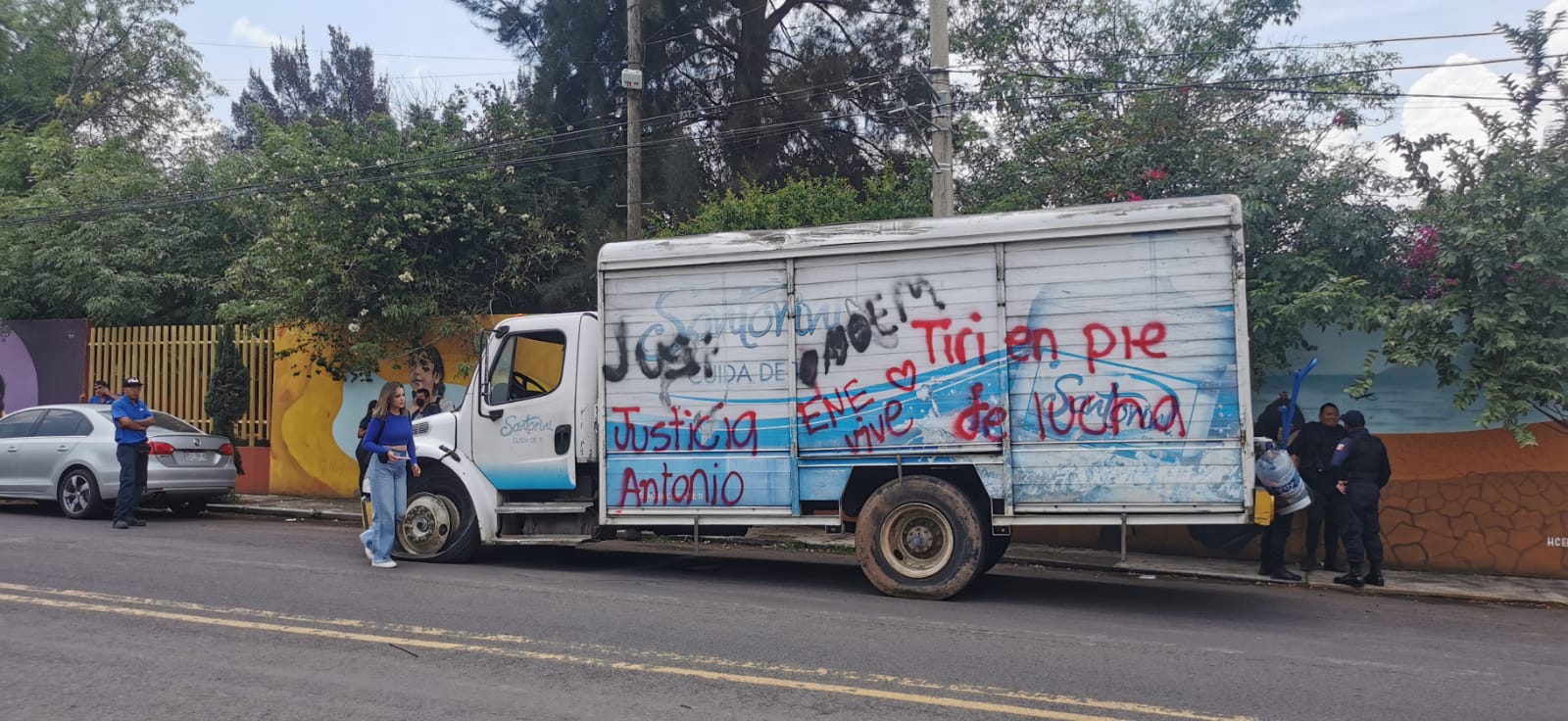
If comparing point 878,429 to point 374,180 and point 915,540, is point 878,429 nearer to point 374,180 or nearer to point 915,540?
point 915,540

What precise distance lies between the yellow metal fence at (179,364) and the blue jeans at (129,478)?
15.7 ft

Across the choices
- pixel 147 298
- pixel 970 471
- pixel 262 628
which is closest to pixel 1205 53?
pixel 970 471

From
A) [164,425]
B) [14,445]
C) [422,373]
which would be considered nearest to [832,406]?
[422,373]

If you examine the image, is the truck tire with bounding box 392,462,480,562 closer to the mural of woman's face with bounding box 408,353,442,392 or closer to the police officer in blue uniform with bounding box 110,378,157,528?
the police officer in blue uniform with bounding box 110,378,157,528

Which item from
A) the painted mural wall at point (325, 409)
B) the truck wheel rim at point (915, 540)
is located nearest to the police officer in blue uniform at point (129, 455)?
the painted mural wall at point (325, 409)

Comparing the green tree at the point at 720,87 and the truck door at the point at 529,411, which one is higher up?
the green tree at the point at 720,87

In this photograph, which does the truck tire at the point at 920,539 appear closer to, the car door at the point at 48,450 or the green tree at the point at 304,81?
the car door at the point at 48,450

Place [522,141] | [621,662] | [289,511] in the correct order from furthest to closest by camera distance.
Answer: [522,141]
[289,511]
[621,662]

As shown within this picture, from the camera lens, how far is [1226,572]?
10.4m

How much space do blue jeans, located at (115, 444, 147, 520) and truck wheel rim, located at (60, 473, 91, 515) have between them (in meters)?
1.14

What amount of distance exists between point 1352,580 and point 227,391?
15.3m

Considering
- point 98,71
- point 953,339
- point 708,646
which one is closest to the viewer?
point 708,646

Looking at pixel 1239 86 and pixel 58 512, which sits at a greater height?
pixel 1239 86

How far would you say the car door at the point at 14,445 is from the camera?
13.5 meters
